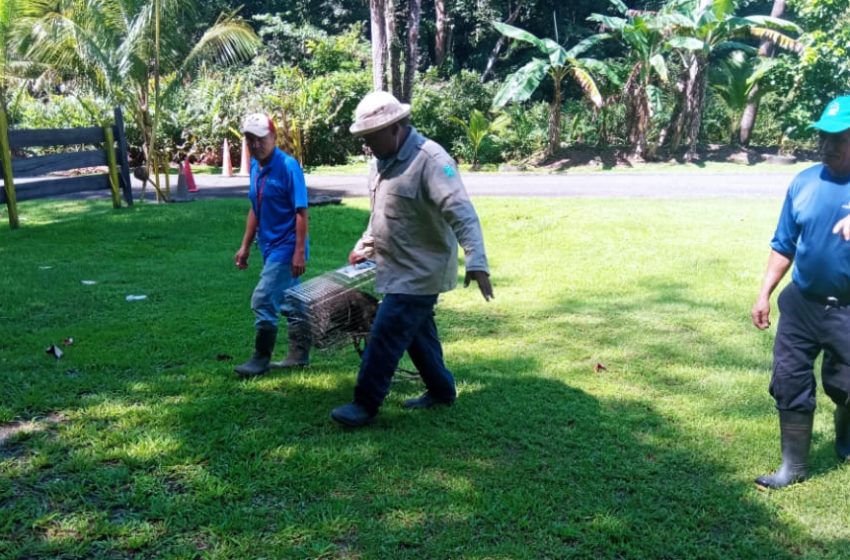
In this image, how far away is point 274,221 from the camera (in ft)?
16.8

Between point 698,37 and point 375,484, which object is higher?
point 698,37

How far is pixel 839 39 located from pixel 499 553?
21761mm

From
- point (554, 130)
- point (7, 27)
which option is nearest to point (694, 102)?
point (554, 130)

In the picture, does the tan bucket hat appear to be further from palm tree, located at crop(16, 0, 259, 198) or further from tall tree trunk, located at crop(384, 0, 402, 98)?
tall tree trunk, located at crop(384, 0, 402, 98)

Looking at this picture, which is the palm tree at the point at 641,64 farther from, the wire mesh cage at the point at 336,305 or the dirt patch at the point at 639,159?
the wire mesh cage at the point at 336,305

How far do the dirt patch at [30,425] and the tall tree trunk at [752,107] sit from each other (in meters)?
22.9

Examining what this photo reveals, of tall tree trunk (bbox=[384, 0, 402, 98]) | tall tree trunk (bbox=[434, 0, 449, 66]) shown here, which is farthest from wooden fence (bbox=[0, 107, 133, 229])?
tall tree trunk (bbox=[434, 0, 449, 66])

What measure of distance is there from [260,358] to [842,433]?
11.8 feet

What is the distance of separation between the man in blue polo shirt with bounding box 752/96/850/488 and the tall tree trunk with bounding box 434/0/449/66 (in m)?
26.9

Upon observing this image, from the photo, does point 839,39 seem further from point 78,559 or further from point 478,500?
point 78,559

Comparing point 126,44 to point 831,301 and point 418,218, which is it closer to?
point 418,218

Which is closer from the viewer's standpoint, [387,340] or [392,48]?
[387,340]

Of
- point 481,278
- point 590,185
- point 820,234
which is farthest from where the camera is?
point 590,185

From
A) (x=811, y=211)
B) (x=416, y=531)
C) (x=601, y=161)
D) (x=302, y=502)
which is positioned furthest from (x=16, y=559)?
(x=601, y=161)
